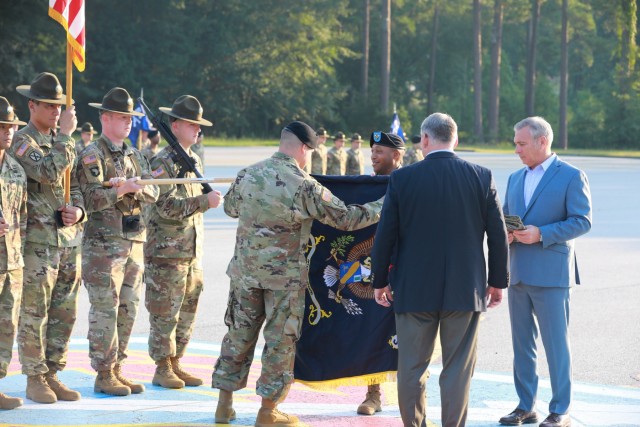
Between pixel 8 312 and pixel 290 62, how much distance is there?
211ft

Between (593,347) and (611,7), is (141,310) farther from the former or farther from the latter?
(611,7)

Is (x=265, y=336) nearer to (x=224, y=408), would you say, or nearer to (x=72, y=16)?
(x=224, y=408)

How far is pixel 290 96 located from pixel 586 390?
6277cm

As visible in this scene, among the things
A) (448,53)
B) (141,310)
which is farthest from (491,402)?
(448,53)

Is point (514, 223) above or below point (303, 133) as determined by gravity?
below

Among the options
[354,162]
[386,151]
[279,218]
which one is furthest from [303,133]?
[354,162]

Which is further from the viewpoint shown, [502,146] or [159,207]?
[502,146]

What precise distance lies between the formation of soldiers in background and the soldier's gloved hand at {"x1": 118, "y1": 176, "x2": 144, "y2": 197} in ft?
0.04

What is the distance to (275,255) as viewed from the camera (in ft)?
21.8

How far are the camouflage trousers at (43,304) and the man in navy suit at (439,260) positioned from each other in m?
2.51

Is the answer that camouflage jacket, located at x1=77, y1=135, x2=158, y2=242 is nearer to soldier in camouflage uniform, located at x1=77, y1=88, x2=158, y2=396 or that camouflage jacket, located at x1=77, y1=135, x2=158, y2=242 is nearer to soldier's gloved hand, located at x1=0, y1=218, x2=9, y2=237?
soldier in camouflage uniform, located at x1=77, y1=88, x2=158, y2=396

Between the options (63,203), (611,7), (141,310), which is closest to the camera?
(63,203)

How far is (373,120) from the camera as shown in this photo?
6800 cm

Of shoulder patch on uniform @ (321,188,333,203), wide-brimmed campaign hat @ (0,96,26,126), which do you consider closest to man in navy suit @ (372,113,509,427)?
shoulder patch on uniform @ (321,188,333,203)
